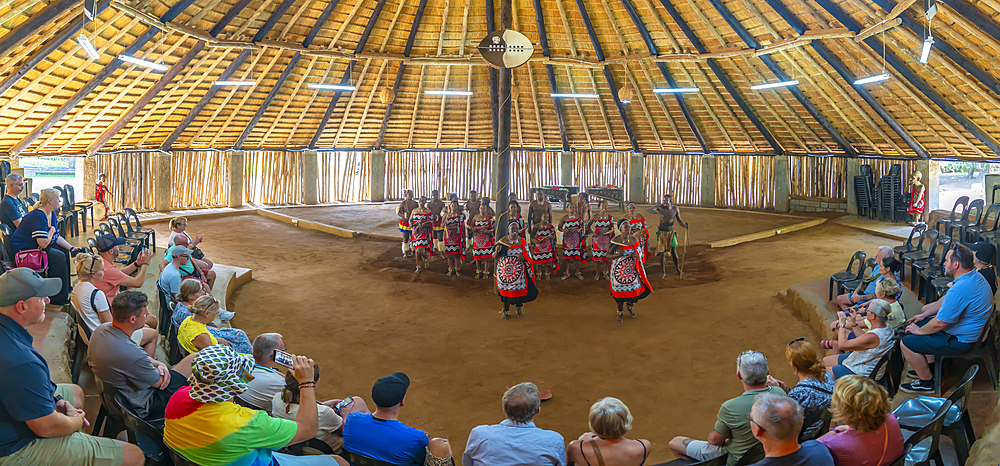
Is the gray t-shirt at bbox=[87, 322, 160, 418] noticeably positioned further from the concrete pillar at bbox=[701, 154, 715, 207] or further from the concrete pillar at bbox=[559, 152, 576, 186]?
the concrete pillar at bbox=[559, 152, 576, 186]

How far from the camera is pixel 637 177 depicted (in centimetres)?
2248

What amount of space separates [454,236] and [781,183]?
12190 millimetres

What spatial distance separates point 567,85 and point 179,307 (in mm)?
15226

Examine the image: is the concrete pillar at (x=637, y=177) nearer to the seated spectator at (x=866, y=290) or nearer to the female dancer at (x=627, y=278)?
the female dancer at (x=627, y=278)

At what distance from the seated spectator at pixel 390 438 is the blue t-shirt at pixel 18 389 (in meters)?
1.52

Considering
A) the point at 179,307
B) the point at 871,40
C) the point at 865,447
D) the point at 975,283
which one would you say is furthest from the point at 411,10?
the point at 865,447

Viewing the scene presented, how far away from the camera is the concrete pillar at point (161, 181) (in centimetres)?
1888

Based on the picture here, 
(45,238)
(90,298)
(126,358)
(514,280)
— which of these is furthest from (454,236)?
(126,358)

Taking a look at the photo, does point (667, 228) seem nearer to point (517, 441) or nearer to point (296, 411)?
point (517, 441)

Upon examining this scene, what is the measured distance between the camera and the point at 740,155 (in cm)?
2083

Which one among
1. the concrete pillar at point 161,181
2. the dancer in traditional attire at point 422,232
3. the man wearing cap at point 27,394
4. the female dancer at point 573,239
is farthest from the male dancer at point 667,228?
the concrete pillar at point 161,181

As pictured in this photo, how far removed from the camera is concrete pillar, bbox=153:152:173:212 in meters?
18.9

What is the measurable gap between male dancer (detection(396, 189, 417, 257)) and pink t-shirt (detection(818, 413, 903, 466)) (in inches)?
423

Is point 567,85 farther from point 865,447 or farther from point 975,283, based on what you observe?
point 865,447
